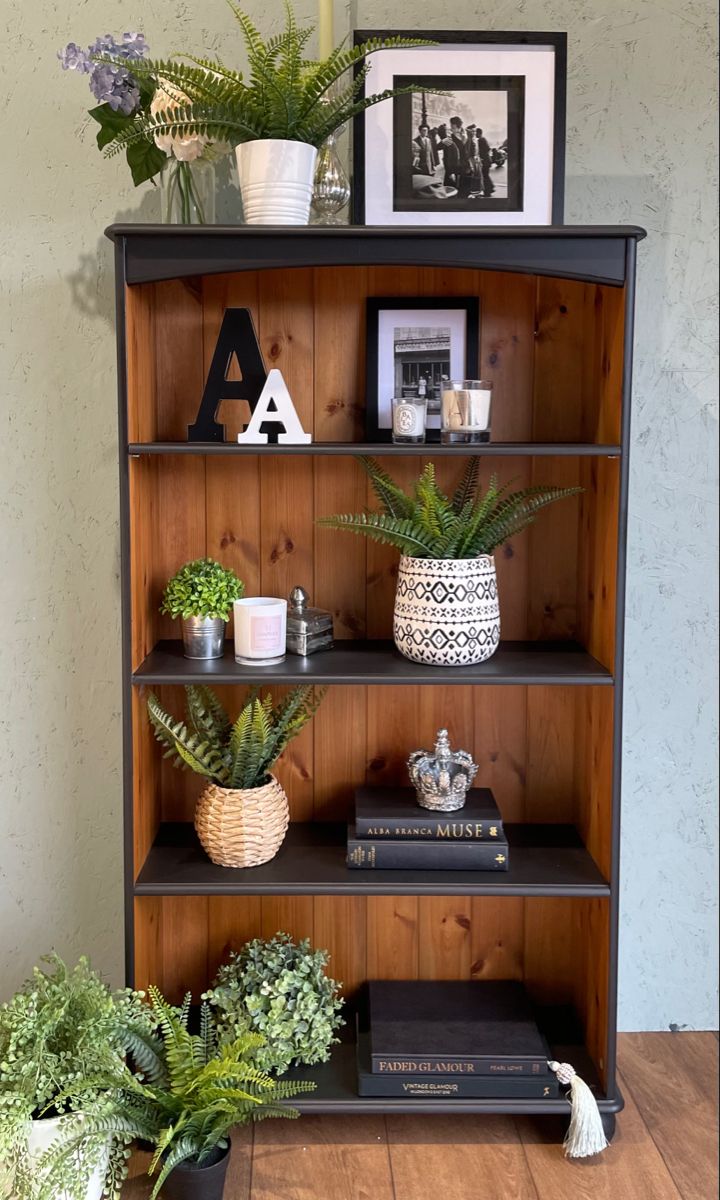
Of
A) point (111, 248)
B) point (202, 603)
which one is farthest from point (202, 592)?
point (111, 248)

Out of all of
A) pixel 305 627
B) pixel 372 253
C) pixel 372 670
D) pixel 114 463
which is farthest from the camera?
pixel 114 463

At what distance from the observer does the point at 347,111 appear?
181 cm

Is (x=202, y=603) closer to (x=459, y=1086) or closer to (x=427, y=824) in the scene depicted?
(x=427, y=824)

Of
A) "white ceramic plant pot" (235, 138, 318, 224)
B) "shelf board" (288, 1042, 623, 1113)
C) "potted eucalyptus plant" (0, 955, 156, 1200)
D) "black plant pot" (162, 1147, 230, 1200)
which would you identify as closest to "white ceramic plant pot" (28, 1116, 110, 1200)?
"potted eucalyptus plant" (0, 955, 156, 1200)

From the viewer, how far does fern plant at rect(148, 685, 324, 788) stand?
1956 mm

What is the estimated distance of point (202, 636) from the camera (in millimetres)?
1964

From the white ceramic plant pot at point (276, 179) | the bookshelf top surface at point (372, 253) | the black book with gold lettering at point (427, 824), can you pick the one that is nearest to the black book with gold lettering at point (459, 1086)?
the black book with gold lettering at point (427, 824)

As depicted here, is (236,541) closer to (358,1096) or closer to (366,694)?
(366,694)

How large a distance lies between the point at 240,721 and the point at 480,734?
509mm

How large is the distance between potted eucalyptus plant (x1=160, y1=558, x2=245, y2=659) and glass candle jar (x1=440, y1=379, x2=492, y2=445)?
47cm

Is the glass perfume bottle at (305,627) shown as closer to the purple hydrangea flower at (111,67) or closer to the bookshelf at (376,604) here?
the bookshelf at (376,604)

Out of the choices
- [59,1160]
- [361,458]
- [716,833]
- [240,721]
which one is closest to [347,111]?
[361,458]

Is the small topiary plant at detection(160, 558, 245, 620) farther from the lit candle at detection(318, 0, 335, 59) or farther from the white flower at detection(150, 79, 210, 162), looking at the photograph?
the lit candle at detection(318, 0, 335, 59)

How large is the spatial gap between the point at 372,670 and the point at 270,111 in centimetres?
93
